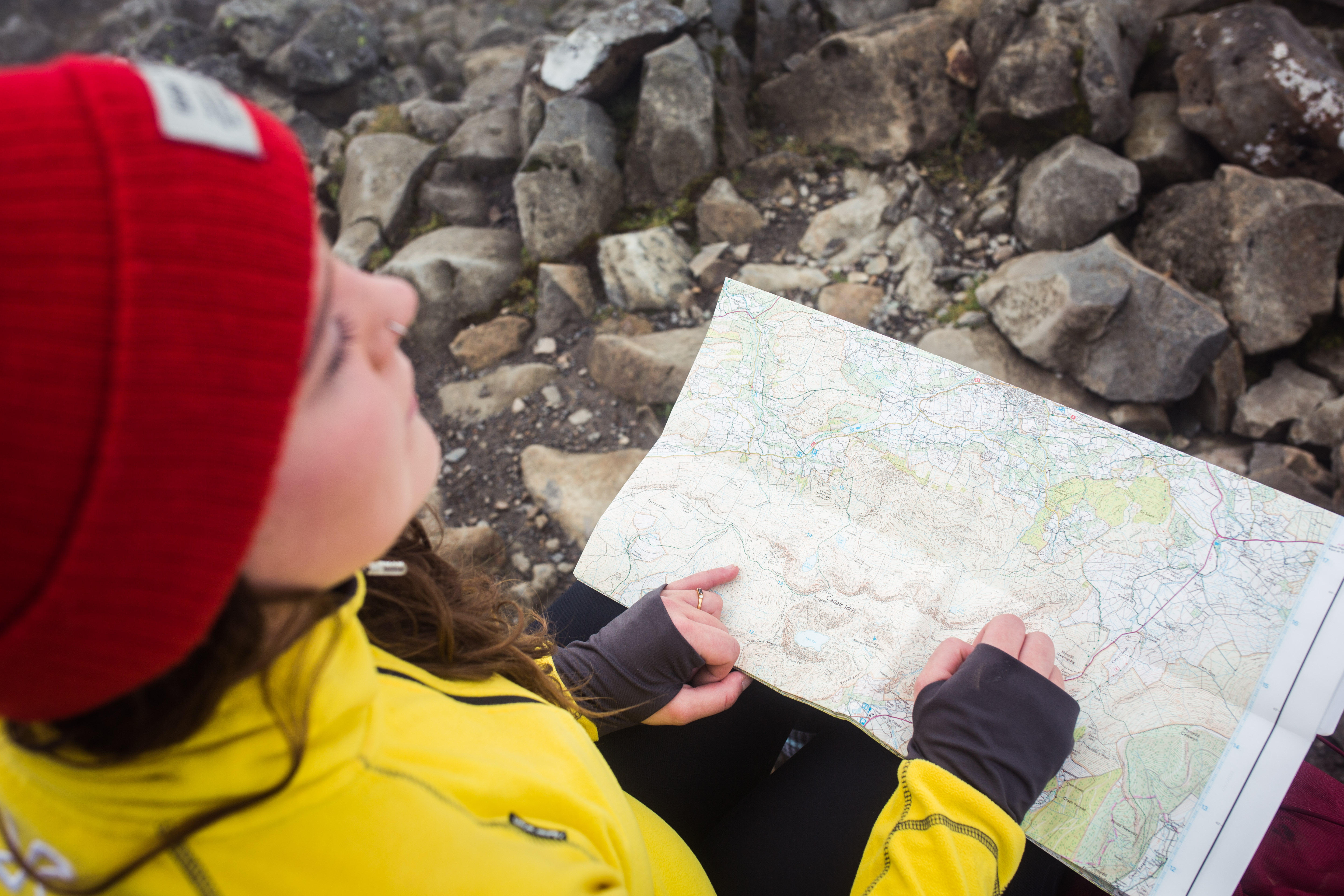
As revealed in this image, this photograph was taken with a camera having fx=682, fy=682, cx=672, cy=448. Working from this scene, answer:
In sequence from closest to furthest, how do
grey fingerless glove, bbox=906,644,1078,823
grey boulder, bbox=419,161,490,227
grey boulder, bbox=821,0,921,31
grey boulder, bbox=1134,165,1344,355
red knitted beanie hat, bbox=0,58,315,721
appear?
red knitted beanie hat, bbox=0,58,315,721, grey fingerless glove, bbox=906,644,1078,823, grey boulder, bbox=1134,165,1344,355, grey boulder, bbox=821,0,921,31, grey boulder, bbox=419,161,490,227

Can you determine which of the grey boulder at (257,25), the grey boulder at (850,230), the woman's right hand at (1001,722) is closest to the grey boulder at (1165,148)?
the grey boulder at (850,230)

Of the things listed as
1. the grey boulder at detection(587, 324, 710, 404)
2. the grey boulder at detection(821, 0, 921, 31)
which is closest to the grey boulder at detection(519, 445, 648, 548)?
the grey boulder at detection(587, 324, 710, 404)

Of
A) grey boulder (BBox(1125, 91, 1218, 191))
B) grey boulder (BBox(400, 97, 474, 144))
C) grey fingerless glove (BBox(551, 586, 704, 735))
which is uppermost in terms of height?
grey boulder (BBox(1125, 91, 1218, 191))

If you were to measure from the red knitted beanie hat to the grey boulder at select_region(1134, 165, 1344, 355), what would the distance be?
2.61 meters

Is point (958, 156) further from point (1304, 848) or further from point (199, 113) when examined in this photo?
point (199, 113)

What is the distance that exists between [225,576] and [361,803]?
12.2 inches

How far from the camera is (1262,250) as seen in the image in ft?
6.79

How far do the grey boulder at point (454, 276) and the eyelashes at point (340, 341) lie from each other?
2200 millimetres

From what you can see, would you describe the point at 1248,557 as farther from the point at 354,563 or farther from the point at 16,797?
the point at 16,797

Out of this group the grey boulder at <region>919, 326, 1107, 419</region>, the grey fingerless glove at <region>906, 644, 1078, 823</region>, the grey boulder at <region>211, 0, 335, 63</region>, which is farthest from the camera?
the grey boulder at <region>211, 0, 335, 63</region>

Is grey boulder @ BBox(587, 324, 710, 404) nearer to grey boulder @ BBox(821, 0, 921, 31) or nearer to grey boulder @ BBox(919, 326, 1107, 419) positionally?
grey boulder @ BBox(919, 326, 1107, 419)

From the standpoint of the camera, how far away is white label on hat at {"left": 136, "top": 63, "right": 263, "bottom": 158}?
54 cm

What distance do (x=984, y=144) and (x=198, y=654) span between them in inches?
113

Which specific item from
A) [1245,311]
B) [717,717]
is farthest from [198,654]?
[1245,311]
